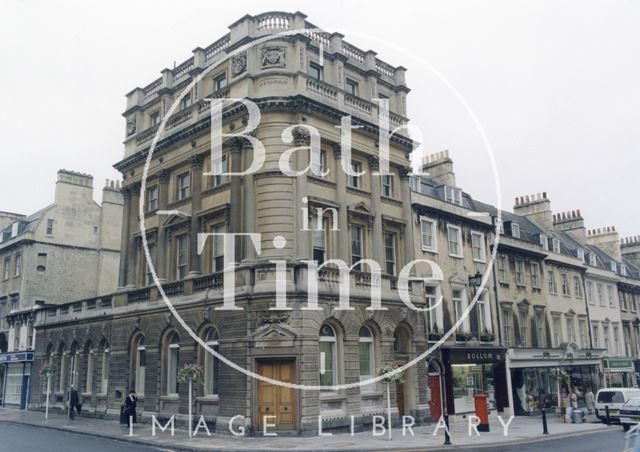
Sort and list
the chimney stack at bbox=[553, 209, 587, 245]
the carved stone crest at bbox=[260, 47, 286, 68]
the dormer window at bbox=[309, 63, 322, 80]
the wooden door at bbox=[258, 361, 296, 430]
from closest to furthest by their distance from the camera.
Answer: the wooden door at bbox=[258, 361, 296, 430] < the carved stone crest at bbox=[260, 47, 286, 68] < the dormer window at bbox=[309, 63, 322, 80] < the chimney stack at bbox=[553, 209, 587, 245]

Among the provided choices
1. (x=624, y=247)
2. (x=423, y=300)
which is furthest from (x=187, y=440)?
(x=624, y=247)

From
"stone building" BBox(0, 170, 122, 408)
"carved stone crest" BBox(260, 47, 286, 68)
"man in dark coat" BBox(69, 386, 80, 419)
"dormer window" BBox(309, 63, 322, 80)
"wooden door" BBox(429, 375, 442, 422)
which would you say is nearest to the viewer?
"carved stone crest" BBox(260, 47, 286, 68)

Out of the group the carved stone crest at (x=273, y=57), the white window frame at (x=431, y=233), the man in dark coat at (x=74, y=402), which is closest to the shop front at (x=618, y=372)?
the white window frame at (x=431, y=233)

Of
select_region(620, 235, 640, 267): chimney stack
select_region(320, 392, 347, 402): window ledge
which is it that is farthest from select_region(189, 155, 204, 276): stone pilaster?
select_region(620, 235, 640, 267): chimney stack

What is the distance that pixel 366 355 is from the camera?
25109 millimetres

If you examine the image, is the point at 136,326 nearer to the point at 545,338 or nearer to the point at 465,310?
the point at 465,310

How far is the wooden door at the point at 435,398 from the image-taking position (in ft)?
91.7

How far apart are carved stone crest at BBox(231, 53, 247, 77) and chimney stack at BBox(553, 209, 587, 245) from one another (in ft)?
119

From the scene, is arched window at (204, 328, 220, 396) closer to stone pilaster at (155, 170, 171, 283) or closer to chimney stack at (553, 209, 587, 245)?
stone pilaster at (155, 170, 171, 283)

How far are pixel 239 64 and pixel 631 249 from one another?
5279 centimetres

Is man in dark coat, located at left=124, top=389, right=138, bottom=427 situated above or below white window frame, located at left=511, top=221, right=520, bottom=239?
below

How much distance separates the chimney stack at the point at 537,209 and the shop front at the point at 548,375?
35.8 feet

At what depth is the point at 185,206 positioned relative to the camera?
28.1m

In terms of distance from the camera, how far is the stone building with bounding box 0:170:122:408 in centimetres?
3972
